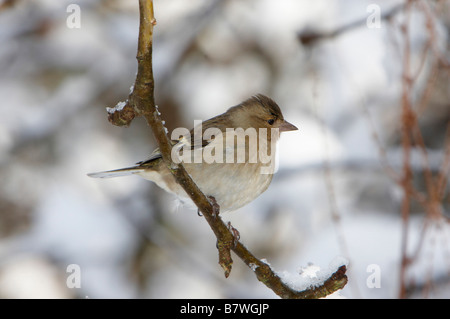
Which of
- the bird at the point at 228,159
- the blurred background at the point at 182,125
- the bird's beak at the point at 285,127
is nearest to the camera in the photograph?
the bird at the point at 228,159

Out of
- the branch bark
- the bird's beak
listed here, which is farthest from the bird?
the branch bark

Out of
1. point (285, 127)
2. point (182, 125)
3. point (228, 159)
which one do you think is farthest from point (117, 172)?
point (182, 125)

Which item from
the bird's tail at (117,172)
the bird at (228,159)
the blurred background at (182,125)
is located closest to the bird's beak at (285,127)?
the bird at (228,159)

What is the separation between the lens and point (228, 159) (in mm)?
3260

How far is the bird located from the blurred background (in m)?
2.47

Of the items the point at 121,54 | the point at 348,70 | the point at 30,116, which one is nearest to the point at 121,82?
the point at 121,54

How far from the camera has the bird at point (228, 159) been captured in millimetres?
3236

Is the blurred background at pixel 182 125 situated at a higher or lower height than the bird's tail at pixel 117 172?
higher

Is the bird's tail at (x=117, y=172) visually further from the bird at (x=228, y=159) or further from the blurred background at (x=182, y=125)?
the blurred background at (x=182, y=125)

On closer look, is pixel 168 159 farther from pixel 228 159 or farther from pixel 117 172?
pixel 117 172

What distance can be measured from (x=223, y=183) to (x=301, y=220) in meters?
3.53

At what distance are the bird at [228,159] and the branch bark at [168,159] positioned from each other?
0.67 metres

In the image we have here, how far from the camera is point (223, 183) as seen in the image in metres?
3.21

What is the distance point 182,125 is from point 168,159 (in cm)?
432
